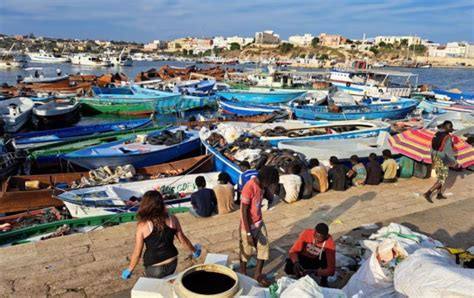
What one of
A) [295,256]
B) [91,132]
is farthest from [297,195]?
[91,132]

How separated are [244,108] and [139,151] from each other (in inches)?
502

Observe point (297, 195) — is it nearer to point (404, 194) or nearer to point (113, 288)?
point (404, 194)

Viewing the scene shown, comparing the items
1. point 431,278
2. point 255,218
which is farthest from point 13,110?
point 431,278

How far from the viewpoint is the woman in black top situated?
360cm

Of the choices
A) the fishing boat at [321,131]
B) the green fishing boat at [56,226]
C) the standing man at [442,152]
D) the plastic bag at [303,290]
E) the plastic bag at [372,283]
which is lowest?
the green fishing boat at [56,226]

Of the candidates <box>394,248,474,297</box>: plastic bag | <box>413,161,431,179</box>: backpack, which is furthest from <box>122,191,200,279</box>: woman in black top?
<box>413,161,431,179</box>: backpack

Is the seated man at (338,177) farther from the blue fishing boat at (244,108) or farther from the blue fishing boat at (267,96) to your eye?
the blue fishing boat at (267,96)

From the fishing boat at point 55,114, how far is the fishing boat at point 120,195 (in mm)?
15940

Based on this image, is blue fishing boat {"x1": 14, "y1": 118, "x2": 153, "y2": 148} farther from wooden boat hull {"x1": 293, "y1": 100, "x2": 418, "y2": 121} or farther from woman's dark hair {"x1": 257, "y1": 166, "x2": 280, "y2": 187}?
woman's dark hair {"x1": 257, "y1": 166, "x2": 280, "y2": 187}

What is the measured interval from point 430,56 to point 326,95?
12843cm

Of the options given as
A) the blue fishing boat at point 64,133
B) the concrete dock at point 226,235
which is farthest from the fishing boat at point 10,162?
the concrete dock at point 226,235

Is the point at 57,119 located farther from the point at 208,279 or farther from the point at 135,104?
the point at 208,279

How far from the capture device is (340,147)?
12.4m

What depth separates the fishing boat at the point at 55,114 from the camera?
2303 cm
